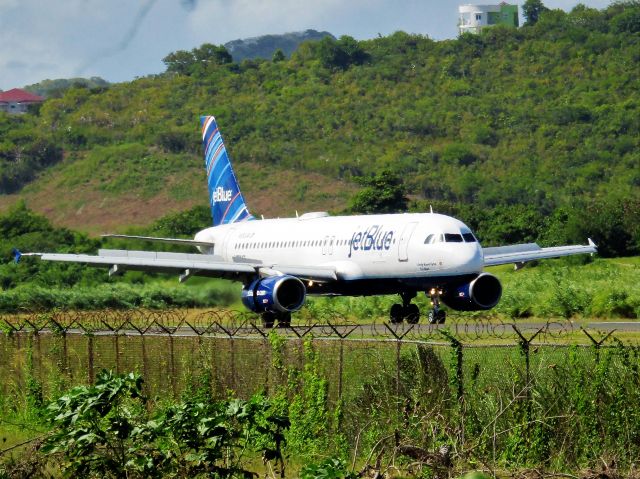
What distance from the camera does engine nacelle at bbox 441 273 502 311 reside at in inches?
1476

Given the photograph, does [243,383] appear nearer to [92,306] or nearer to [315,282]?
[315,282]

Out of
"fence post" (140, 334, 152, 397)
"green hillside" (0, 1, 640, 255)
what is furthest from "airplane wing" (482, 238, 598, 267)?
"green hillside" (0, 1, 640, 255)

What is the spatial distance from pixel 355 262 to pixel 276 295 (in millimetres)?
2654

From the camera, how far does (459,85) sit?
157 meters

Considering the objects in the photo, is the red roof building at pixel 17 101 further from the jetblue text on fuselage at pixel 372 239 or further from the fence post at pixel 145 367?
the fence post at pixel 145 367

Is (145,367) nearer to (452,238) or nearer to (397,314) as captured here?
(452,238)

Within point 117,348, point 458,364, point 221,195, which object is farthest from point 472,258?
point 458,364

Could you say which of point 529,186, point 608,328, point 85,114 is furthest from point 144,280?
point 85,114

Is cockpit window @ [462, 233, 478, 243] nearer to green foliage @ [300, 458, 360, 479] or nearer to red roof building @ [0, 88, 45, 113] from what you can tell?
green foliage @ [300, 458, 360, 479]

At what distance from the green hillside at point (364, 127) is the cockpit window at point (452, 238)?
52.5 metres

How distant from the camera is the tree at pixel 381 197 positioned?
8181 centimetres

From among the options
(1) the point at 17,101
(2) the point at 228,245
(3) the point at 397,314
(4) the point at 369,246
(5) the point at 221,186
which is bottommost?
(3) the point at 397,314

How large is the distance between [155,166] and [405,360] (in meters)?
113

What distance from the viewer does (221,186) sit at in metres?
51.8
